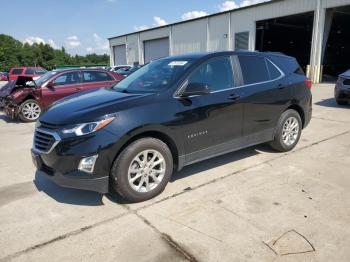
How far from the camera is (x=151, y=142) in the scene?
3623 millimetres

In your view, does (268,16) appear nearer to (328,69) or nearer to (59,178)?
(328,69)

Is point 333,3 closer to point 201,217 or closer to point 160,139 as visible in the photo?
point 160,139

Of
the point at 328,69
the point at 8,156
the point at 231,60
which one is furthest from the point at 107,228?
the point at 328,69

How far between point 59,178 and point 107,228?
777 millimetres

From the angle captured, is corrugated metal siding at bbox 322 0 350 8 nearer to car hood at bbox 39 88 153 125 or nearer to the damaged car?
the damaged car

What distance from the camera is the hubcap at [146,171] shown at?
3.59 m

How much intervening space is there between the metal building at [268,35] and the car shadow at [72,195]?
18.5 m

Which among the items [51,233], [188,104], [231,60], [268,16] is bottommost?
[51,233]

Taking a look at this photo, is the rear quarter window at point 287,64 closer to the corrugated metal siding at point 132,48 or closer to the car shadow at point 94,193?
the car shadow at point 94,193

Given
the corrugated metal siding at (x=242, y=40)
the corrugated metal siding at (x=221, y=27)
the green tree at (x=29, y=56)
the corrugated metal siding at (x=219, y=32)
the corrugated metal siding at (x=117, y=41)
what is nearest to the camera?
the corrugated metal siding at (x=221, y=27)

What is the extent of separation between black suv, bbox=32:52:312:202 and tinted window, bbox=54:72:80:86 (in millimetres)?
5385

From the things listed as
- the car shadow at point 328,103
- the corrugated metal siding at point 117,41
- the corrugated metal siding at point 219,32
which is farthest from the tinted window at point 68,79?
the corrugated metal siding at point 117,41

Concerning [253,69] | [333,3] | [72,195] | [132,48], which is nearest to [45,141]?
[72,195]

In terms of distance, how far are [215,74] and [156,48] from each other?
101 ft
